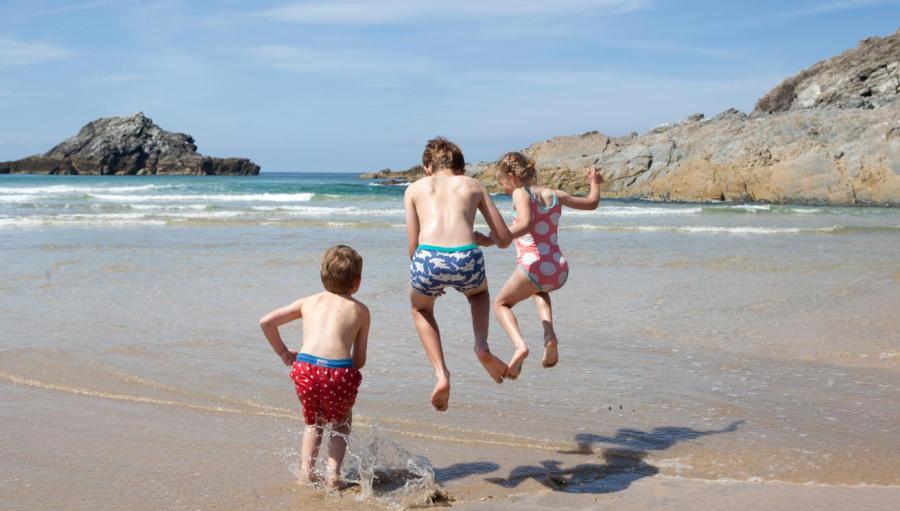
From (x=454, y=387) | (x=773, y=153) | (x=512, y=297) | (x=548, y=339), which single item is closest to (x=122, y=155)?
(x=773, y=153)

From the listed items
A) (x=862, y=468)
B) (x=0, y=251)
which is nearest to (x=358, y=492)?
(x=862, y=468)

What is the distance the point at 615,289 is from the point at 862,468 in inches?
249

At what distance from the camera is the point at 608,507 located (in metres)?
3.80

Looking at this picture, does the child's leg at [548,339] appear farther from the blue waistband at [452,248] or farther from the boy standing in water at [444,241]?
the blue waistband at [452,248]

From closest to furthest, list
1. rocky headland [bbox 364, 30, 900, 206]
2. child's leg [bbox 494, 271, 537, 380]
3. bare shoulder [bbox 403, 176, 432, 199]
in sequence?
bare shoulder [bbox 403, 176, 432, 199]
child's leg [bbox 494, 271, 537, 380]
rocky headland [bbox 364, 30, 900, 206]

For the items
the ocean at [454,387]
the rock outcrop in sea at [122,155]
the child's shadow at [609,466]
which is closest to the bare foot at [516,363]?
the ocean at [454,387]

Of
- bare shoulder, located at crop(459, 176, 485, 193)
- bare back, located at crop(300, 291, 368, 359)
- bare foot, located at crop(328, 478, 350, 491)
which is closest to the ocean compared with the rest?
bare foot, located at crop(328, 478, 350, 491)

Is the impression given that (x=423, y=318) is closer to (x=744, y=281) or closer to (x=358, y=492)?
(x=358, y=492)

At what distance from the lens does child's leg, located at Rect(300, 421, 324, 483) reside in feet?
13.3

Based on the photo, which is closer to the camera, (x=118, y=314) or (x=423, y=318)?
(x=423, y=318)

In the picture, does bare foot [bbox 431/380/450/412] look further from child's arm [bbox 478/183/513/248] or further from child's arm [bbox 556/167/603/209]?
child's arm [bbox 556/167/603/209]

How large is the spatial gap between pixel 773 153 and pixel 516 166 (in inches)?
1440

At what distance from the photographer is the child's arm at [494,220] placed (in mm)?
4582

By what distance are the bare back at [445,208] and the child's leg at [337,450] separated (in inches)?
40.6
